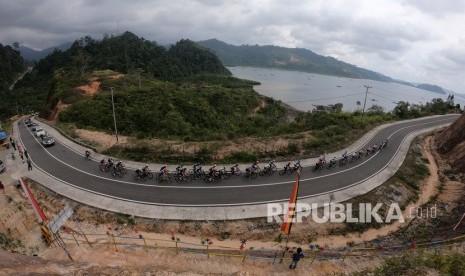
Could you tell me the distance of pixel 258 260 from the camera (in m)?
16.6

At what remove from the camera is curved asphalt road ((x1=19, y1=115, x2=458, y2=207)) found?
22.3m

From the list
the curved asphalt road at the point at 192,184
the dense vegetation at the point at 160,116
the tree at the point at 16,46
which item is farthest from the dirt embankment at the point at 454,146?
the tree at the point at 16,46

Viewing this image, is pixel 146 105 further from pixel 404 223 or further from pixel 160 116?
pixel 404 223

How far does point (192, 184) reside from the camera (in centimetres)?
2430

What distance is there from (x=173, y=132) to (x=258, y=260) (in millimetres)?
31031

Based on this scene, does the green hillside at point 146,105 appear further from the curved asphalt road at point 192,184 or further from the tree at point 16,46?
the tree at point 16,46

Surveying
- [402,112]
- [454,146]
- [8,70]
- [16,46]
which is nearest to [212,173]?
[454,146]

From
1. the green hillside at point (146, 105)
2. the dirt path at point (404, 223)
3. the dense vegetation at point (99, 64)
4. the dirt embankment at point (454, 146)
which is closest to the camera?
the dirt path at point (404, 223)

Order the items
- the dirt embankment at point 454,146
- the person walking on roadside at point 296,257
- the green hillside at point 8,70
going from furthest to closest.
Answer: the green hillside at point 8,70 → the dirt embankment at point 454,146 → the person walking on roadside at point 296,257

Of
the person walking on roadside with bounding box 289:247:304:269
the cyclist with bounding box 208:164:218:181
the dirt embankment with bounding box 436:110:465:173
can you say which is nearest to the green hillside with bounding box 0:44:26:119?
the cyclist with bounding box 208:164:218:181

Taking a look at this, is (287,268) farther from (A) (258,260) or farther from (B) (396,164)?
(B) (396,164)

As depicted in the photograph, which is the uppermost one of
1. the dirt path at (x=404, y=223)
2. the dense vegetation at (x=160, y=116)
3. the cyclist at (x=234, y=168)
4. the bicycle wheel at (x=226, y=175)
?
the dense vegetation at (x=160, y=116)

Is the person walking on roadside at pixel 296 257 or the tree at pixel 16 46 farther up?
the tree at pixel 16 46

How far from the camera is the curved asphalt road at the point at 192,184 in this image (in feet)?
73.3
